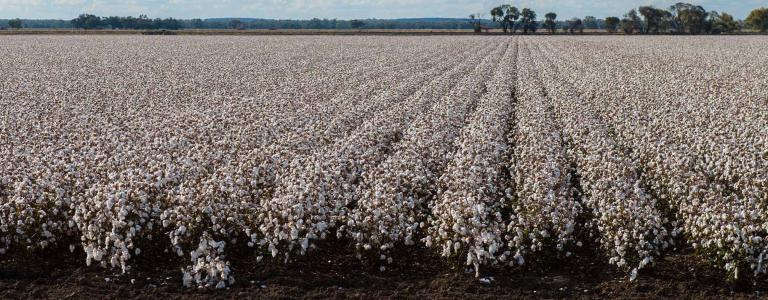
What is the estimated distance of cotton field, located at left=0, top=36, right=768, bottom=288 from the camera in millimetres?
8477

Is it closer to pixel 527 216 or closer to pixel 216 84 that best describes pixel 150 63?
pixel 216 84

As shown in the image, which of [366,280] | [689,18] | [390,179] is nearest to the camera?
[366,280]

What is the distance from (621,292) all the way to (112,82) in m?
24.8

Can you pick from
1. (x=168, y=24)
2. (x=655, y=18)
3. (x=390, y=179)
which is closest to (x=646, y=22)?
(x=655, y=18)

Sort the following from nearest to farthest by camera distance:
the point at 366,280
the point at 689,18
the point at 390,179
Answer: the point at 366,280
the point at 390,179
the point at 689,18

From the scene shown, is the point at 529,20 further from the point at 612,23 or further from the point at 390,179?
the point at 390,179

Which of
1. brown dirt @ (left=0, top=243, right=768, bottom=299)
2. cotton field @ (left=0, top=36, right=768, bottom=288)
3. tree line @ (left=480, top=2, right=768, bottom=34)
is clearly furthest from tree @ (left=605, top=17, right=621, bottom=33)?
brown dirt @ (left=0, top=243, right=768, bottom=299)

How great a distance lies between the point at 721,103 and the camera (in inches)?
779

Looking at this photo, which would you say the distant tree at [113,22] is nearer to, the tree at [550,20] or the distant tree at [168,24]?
the distant tree at [168,24]

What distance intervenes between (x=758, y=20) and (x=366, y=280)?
185830 mm

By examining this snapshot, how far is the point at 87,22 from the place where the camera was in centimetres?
16950

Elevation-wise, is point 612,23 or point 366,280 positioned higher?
point 612,23

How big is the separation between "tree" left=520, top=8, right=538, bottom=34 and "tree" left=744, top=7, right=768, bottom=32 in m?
55.9

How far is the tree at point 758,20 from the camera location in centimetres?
16738
